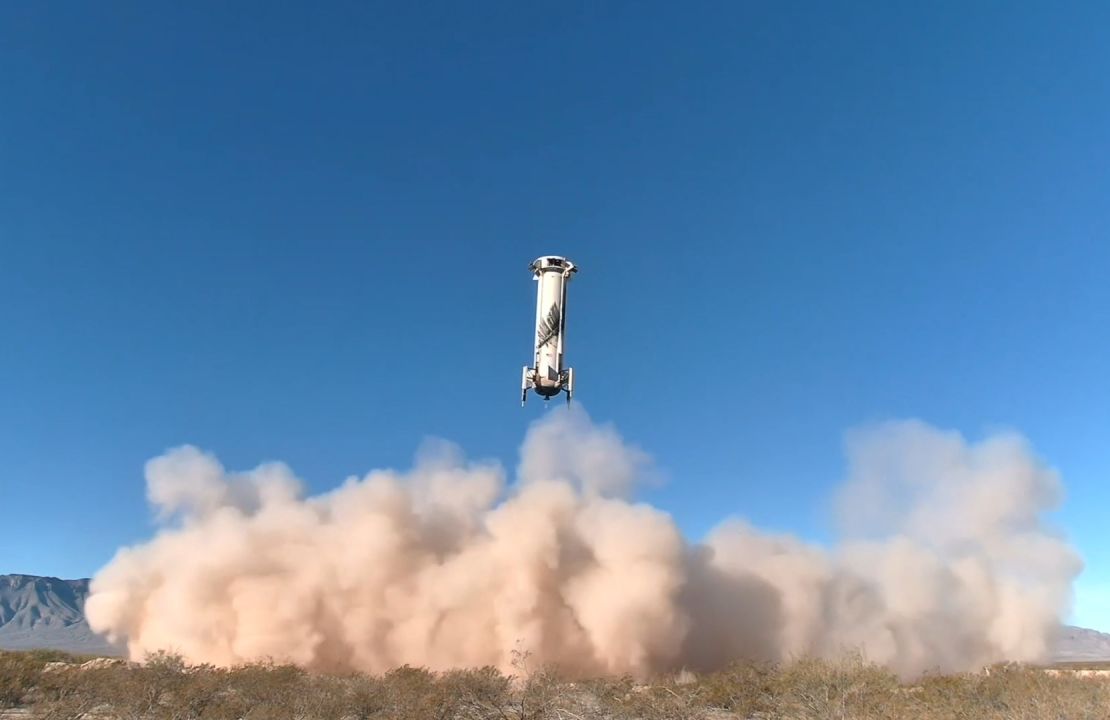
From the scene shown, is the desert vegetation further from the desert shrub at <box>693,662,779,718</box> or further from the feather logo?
the feather logo

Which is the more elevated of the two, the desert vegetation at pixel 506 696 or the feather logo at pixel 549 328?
the feather logo at pixel 549 328

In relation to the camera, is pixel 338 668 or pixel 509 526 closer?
pixel 338 668

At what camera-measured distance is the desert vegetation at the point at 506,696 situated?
73.2 ft

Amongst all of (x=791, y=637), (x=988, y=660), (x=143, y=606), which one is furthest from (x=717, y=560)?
(x=143, y=606)

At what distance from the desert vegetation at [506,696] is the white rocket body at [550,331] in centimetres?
1348

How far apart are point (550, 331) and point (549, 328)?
0.19m

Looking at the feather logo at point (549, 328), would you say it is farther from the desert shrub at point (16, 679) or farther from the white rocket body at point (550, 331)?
the desert shrub at point (16, 679)

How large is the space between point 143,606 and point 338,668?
20.5 m

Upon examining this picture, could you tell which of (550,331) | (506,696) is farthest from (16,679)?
(550,331)

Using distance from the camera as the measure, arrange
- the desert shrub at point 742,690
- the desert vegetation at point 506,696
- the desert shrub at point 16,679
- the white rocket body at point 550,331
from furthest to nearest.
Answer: the white rocket body at point 550,331 < the desert shrub at point 742,690 < the desert shrub at point 16,679 < the desert vegetation at point 506,696

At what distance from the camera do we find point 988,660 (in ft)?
194

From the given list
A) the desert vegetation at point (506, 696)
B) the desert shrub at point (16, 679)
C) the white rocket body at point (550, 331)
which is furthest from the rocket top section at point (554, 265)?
the desert shrub at point (16, 679)

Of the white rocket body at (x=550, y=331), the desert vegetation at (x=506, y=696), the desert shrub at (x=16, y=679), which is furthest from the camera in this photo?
the white rocket body at (x=550, y=331)

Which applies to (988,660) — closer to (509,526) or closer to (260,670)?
(509,526)
